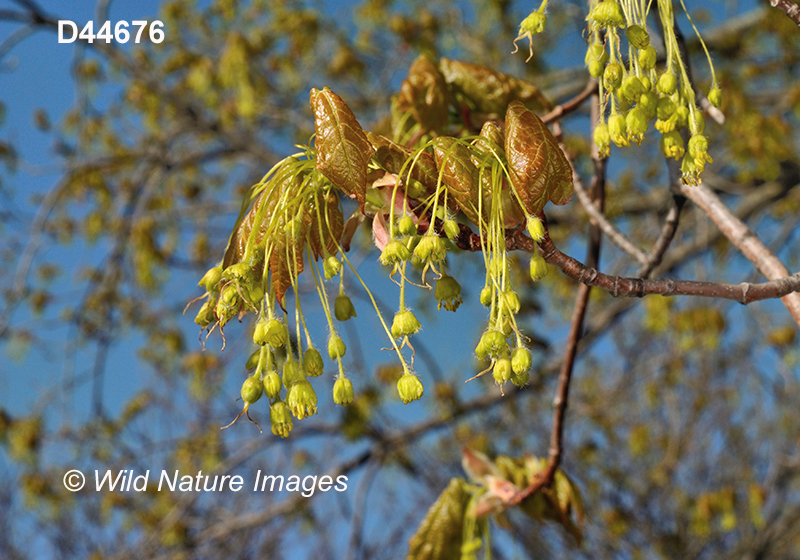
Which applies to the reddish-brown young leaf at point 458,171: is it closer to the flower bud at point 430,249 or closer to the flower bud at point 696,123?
the flower bud at point 430,249

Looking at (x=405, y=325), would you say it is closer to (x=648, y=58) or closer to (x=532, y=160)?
(x=532, y=160)

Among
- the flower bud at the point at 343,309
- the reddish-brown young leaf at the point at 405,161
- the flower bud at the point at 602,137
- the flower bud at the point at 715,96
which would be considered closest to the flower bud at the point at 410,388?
the flower bud at the point at 343,309

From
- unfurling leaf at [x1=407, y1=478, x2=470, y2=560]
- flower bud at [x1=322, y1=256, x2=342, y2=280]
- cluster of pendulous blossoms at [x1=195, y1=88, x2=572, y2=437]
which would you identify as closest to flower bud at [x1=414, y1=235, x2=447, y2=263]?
cluster of pendulous blossoms at [x1=195, y1=88, x2=572, y2=437]

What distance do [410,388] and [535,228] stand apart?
0.70 ft

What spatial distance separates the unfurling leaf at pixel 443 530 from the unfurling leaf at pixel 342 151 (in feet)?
2.62

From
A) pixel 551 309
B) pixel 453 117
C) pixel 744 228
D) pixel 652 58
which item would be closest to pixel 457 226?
pixel 652 58

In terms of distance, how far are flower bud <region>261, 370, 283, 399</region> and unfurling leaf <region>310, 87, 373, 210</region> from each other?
0.70 ft

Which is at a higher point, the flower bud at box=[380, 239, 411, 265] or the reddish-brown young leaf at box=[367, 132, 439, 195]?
the reddish-brown young leaf at box=[367, 132, 439, 195]

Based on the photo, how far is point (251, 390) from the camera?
0.68m

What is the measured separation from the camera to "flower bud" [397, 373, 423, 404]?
0.65 meters

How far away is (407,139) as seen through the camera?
122cm

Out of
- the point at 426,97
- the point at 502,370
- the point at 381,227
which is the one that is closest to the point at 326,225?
the point at 381,227

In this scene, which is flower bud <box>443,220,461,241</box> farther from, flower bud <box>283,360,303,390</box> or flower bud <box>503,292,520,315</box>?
flower bud <box>283,360,303,390</box>

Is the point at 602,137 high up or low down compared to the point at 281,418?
up
